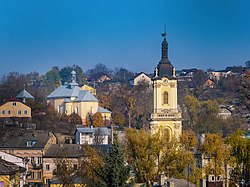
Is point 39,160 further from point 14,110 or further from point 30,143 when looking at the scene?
point 14,110

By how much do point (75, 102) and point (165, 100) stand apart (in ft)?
164

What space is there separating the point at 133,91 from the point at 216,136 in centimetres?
7563

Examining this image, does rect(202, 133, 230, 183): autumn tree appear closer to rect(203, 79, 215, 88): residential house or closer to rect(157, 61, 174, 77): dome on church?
rect(157, 61, 174, 77): dome on church

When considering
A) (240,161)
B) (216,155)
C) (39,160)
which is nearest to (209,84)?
(39,160)

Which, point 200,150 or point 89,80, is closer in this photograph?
point 200,150

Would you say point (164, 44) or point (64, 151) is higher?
point (164, 44)

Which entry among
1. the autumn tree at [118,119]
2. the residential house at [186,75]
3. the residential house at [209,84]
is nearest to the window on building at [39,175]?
the autumn tree at [118,119]

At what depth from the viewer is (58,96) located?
11256 centimetres

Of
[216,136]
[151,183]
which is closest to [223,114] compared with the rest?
[216,136]

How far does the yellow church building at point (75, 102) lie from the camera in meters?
107

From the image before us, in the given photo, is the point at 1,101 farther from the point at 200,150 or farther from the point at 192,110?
the point at 200,150

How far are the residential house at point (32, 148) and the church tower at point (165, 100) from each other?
12.2 meters

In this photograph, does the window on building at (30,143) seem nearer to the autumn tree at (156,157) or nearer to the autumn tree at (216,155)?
the autumn tree at (156,157)

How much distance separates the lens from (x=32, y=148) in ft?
225
